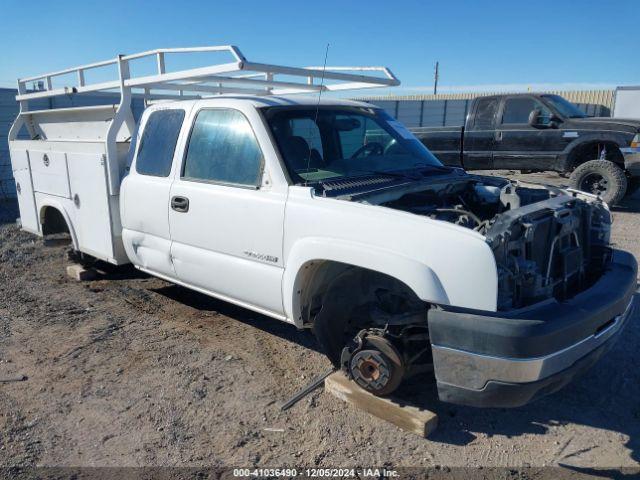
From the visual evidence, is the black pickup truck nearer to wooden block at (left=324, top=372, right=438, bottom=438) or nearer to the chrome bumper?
wooden block at (left=324, top=372, right=438, bottom=438)

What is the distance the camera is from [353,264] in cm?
304

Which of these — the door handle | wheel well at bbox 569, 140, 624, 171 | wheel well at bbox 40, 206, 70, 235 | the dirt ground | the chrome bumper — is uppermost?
the door handle

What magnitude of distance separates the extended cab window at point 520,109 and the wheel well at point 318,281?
800 centimetres

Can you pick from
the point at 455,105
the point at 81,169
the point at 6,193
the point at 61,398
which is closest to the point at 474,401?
the point at 61,398

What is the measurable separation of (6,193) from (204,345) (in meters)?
9.52

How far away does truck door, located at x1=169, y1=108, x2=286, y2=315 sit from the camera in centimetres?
356

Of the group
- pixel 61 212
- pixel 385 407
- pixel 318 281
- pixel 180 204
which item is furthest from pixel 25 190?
pixel 385 407

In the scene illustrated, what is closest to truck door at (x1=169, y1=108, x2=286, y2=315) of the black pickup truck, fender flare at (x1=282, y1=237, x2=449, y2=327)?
fender flare at (x1=282, y1=237, x2=449, y2=327)

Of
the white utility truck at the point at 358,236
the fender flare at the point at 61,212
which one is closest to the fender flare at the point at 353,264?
the white utility truck at the point at 358,236

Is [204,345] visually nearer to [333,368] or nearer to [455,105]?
[333,368]

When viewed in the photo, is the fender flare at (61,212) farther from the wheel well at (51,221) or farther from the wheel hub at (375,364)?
the wheel hub at (375,364)

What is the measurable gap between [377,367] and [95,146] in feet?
11.0

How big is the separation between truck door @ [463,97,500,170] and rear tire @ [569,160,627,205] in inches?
69.7

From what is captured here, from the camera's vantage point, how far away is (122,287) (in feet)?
19.0
